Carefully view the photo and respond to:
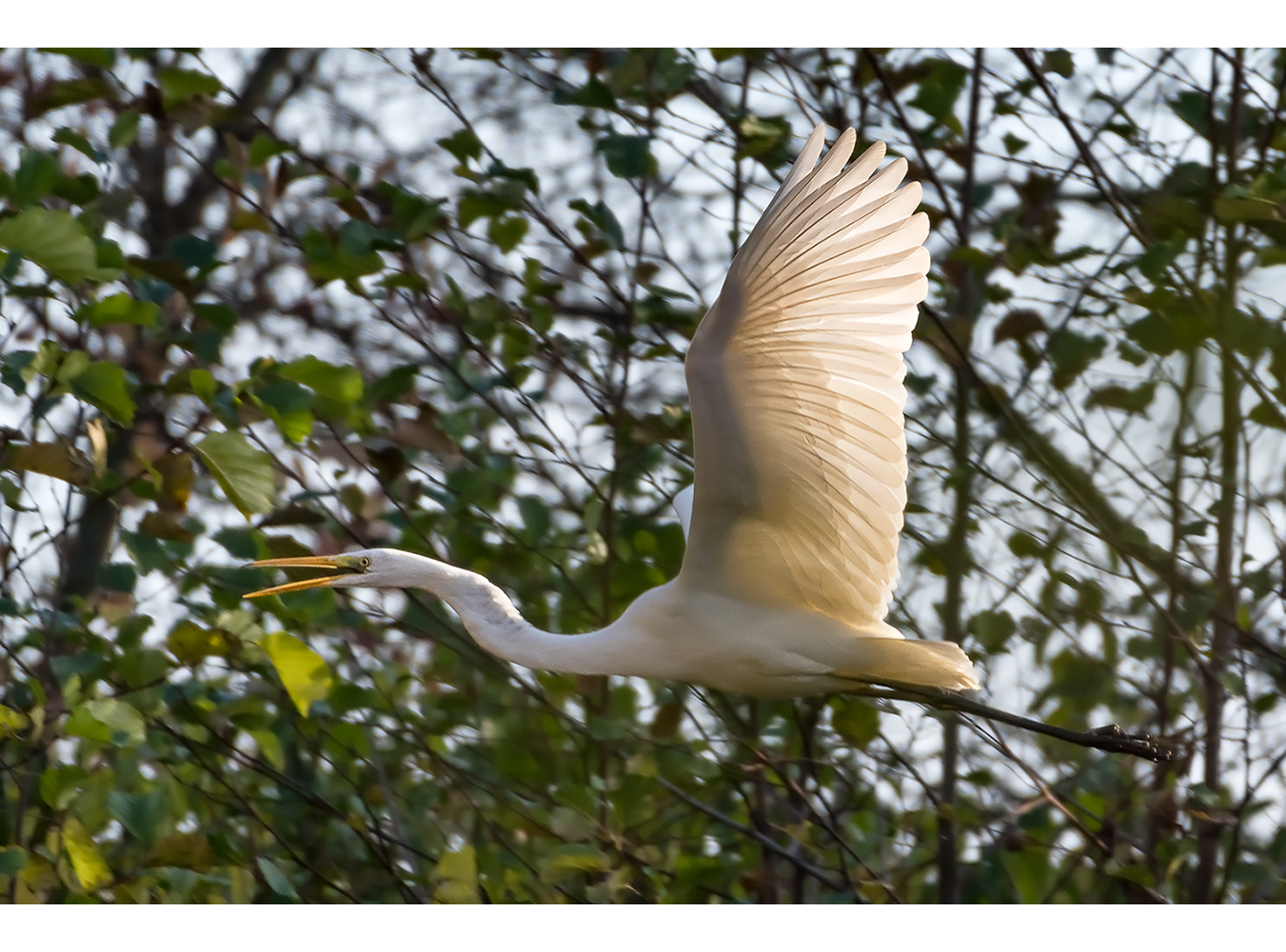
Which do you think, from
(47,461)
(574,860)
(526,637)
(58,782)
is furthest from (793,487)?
(58,782)

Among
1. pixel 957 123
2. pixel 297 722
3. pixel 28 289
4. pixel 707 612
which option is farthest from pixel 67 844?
pixel 957 123

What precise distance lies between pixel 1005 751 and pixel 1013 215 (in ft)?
3.85

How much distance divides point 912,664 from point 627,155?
105 cm

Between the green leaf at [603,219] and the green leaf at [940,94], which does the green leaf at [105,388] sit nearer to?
the green leaf at [603,219]

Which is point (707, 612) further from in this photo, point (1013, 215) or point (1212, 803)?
point (1013, 215)

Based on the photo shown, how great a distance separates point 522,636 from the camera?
7.63 feet

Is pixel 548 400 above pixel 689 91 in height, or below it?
below

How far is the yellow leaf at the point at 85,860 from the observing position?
90.8 inches

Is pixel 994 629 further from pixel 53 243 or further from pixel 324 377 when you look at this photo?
pixel 53 243

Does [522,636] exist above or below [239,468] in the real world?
below

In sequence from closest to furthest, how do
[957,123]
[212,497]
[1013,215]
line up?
[957,123] → [1013,215] → [212,497]

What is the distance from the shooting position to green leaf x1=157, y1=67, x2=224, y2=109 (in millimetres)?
2691

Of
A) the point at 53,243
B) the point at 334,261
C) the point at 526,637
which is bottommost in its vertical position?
the point at 526,637

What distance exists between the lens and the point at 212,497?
3.32 meters
